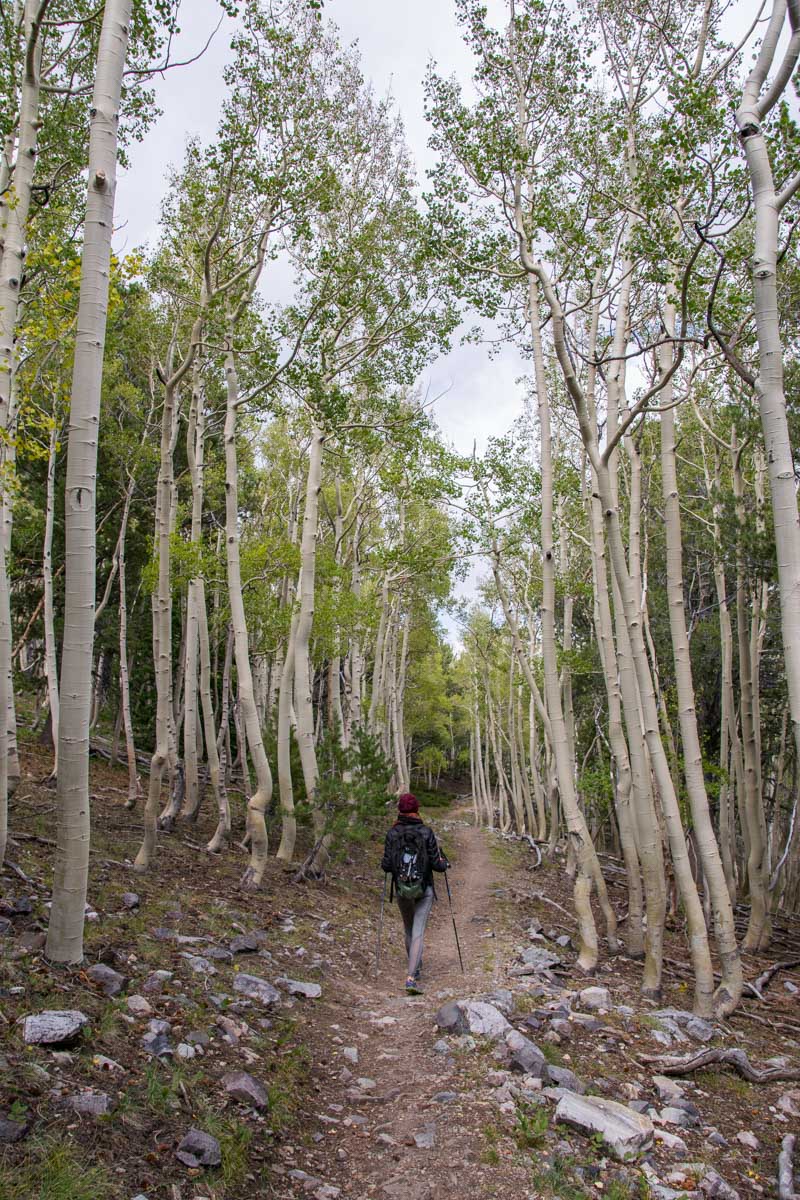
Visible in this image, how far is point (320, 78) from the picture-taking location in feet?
33.2

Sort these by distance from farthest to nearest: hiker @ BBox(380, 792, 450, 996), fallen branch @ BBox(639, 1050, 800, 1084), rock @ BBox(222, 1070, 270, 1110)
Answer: hiker @ BBox(380, 792, 450, 996) → fallen branch @ BBox(639, 1050, 800, 1084) → rock @ BBox(222, 1070, 270, 1110)

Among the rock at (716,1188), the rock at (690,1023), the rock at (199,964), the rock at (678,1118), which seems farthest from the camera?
the rock at (690,1023)

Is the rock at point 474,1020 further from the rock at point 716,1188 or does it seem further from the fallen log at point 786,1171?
the fallen log at point 786,1171

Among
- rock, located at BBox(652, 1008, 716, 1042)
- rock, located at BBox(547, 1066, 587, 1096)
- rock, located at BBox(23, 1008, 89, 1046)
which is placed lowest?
rock, located at BBox(652, 1008, 716, 1042)

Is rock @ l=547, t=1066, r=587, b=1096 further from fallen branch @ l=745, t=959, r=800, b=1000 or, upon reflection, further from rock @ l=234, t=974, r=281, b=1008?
fallen branch @ l=745, t=959, r=800, b=1000

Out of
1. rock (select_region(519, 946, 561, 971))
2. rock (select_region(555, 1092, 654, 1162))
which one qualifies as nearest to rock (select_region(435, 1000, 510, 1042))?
rock (select_region(555, 1092, 654, 1162))

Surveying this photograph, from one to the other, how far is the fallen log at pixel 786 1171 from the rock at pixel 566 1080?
3.77 feet

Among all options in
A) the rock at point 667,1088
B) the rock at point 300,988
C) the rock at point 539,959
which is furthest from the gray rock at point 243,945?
the rock at point 667,1088

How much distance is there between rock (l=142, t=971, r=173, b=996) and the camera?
4719 mm

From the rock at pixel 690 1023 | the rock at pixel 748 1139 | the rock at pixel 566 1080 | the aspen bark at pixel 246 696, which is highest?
the aspen bark at pixel 246 696

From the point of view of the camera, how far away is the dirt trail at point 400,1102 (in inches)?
140

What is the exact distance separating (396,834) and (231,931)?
6.25 ft

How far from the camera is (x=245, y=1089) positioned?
3.94 m

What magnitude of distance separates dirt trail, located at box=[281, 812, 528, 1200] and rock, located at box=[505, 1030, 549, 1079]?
34cm
